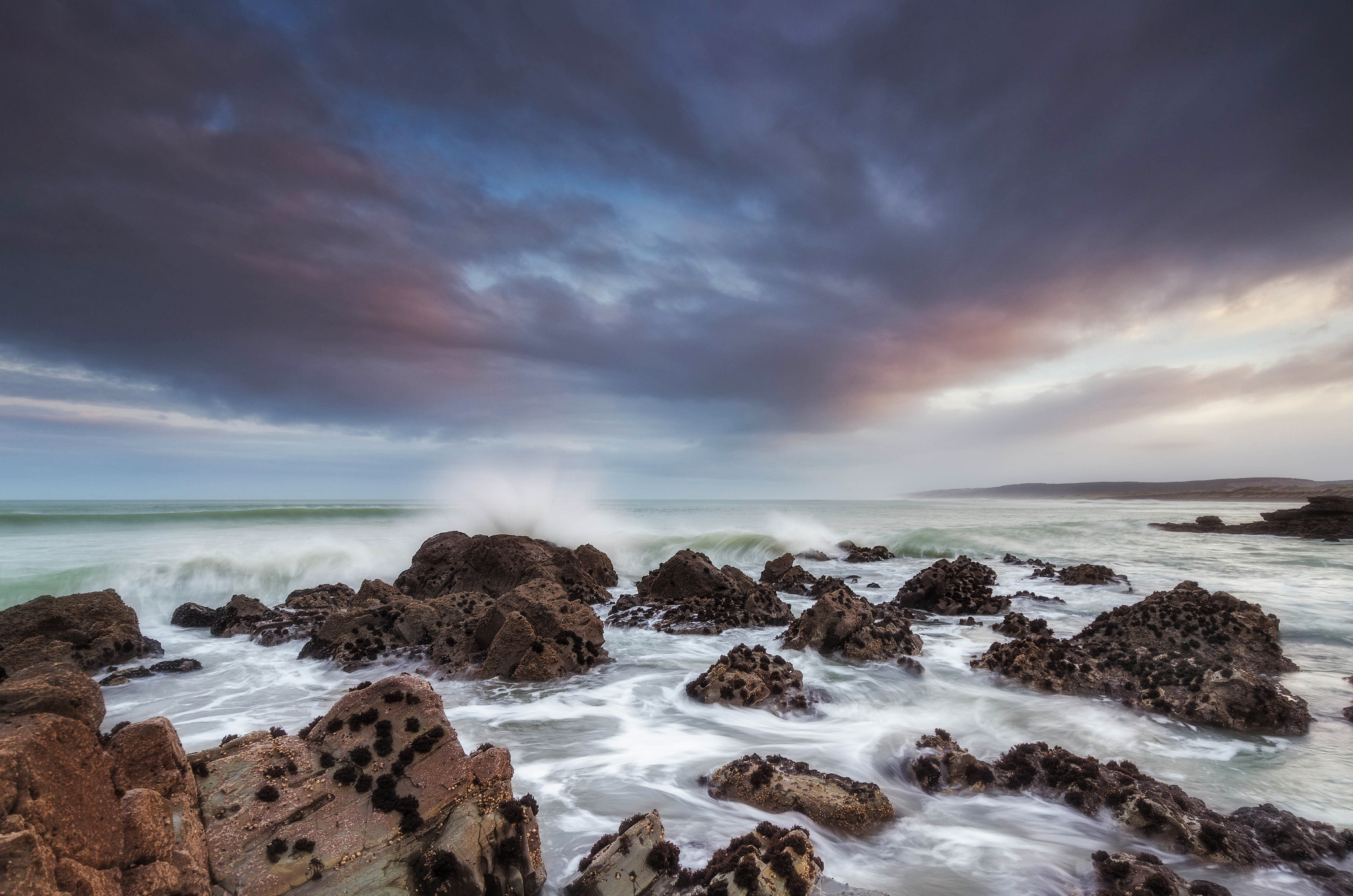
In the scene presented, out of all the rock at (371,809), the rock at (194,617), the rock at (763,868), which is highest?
the rock at (371,809)

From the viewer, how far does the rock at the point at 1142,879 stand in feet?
12.6

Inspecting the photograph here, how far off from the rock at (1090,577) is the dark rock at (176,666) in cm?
2179

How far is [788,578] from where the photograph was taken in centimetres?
1795

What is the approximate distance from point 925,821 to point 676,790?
2414mm

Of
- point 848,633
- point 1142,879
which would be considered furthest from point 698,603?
point 1142,879

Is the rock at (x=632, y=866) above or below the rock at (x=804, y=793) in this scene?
above

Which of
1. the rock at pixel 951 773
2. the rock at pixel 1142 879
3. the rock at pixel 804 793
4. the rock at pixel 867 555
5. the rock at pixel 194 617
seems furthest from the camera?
the rock at pixel 867 555

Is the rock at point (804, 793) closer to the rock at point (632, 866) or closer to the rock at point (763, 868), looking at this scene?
the rock at point (763, 868)

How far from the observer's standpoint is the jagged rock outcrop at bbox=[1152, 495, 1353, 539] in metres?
30.4

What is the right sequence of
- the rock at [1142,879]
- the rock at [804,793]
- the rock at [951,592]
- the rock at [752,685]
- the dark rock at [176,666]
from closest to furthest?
the rock at [1142,879]
the rock at [804,793]
the rock at [752,685]
the dark rock at [176,666]
the rock at [951,592]

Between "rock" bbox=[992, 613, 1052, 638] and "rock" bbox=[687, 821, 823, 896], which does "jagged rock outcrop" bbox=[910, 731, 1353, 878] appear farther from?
"rock" bbox=[992, 613, 1052, 638]

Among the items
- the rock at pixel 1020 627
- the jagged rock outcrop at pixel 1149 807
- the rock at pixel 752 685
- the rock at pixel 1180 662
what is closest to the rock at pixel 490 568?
the rock at pixel 752 685

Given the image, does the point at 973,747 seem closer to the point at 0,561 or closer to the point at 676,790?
the point at 676,790

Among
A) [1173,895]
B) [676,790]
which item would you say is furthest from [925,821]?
[676,790]
